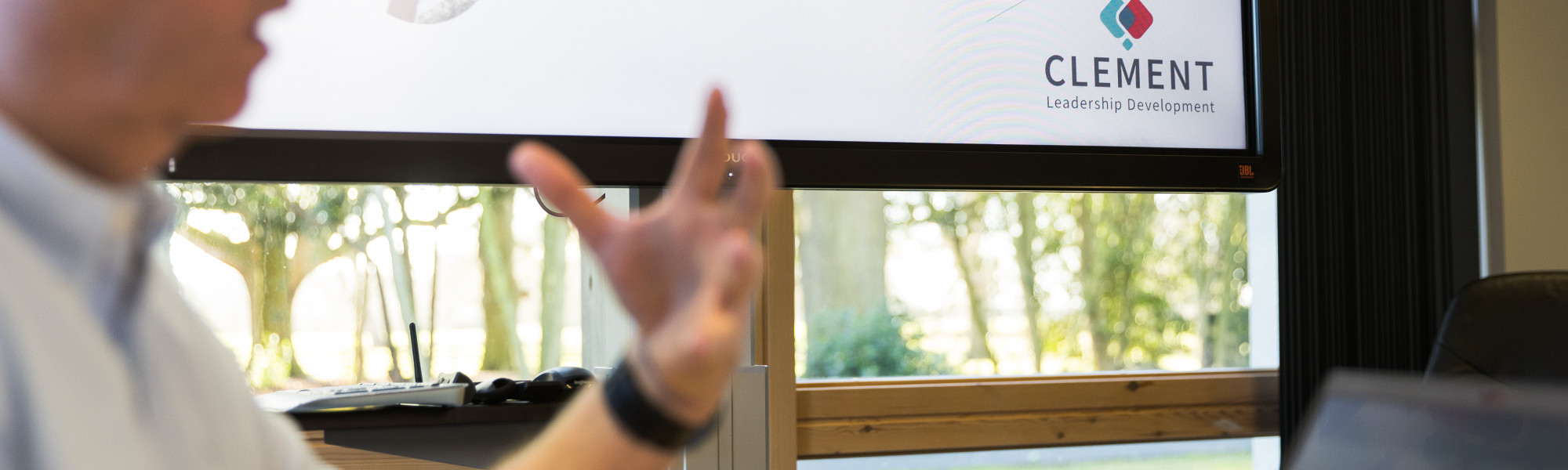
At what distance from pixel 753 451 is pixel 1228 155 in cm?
94

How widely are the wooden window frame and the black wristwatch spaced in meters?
1.28

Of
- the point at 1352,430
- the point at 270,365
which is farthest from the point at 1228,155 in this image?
the point at 270,365

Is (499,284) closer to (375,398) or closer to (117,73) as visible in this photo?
(375,398)

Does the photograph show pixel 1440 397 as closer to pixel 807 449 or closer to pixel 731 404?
pixel 731 404

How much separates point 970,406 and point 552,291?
90cm

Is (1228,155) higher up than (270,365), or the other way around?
(1228,155)

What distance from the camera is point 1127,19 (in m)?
1.59

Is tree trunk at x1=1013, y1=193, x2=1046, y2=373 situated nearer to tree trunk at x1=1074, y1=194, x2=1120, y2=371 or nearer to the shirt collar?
tree trunk at x1=1074, y1=194, x2=1120, y2=371

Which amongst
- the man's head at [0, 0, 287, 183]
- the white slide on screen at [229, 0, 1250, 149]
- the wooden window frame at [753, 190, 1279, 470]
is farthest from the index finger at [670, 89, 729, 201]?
the wooden window frame at [753, 190, 1279, 470]

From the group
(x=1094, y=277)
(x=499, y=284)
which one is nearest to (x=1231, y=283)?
(x=1094, y=277)

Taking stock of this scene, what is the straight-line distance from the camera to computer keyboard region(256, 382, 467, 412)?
1.09 metres

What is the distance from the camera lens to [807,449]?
1.90 meters

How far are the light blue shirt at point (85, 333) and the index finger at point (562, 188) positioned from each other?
0.16 meters

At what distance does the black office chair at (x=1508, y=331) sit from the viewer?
1397mm
